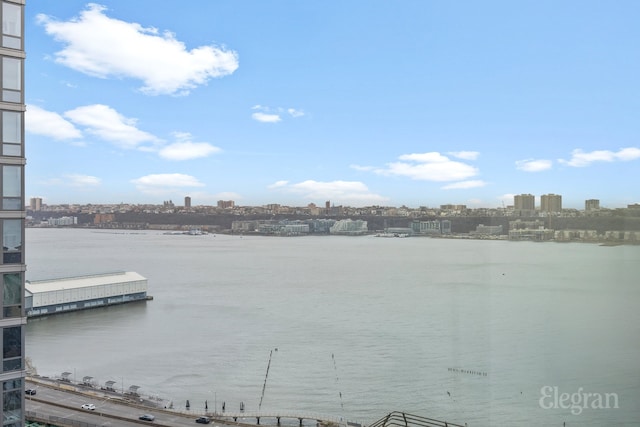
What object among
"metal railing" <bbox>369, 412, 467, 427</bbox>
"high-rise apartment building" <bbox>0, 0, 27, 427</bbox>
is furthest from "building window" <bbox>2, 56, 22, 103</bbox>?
"metal railing" <bbox>369, 412, 467, 427</bbox>

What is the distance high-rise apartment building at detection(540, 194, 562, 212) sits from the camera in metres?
2.85

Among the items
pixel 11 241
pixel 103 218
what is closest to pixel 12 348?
pixel 11 241

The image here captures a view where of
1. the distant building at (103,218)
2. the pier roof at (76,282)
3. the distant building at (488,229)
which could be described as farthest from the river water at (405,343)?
the distant building at (103,218)

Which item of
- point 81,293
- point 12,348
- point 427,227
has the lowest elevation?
point 81,293

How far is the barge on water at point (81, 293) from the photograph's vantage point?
8.74m

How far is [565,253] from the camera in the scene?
10.2 ft

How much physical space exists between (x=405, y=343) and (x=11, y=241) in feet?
18.6

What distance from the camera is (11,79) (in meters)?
1.16

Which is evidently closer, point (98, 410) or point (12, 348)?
point (12, 348)

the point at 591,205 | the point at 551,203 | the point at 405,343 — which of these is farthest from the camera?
the point at 405,343

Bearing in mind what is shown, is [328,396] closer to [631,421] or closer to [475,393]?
[475,393]

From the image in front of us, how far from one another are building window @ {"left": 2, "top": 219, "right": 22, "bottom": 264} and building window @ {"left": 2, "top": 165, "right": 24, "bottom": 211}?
1.3 inches

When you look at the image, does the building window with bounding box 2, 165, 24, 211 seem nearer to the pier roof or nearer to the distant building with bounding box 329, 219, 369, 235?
the pier roof

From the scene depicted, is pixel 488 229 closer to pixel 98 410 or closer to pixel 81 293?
pixel 98 410
